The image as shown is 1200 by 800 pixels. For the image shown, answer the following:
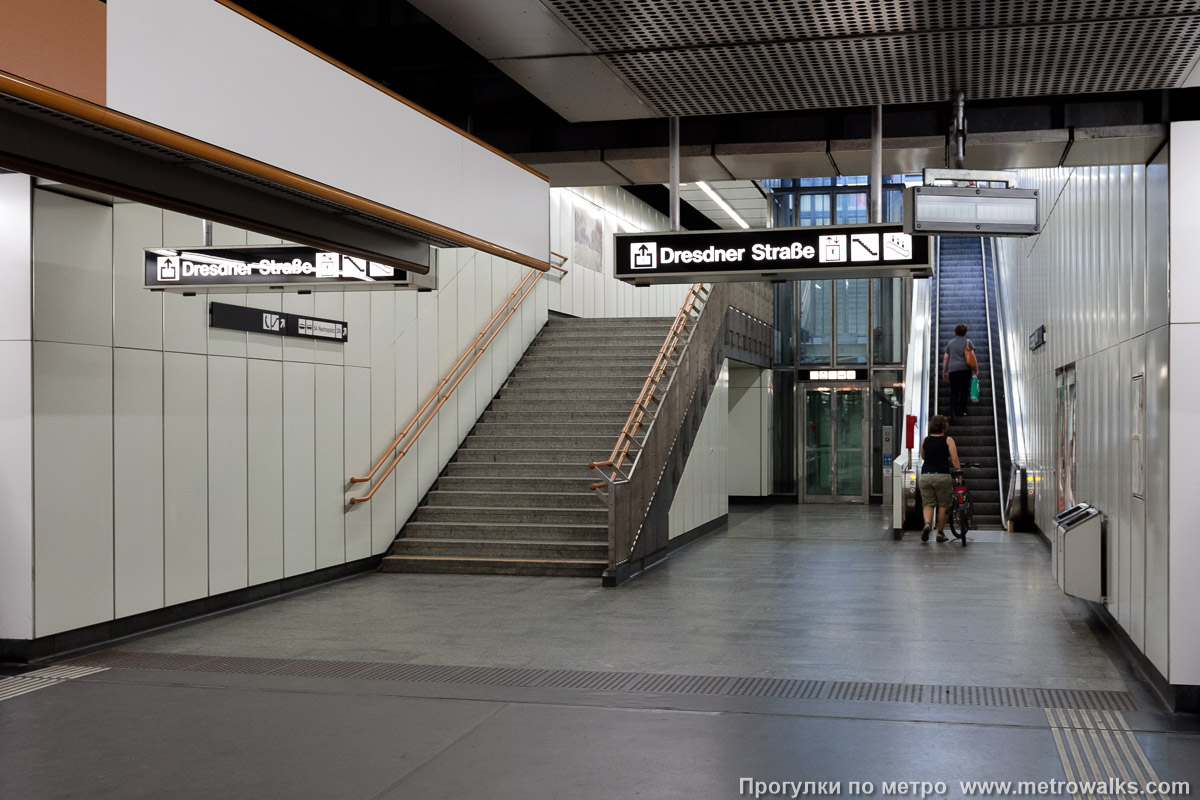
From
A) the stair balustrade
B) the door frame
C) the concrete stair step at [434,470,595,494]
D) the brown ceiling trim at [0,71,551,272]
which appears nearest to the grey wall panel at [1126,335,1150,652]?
the brown ceiling trim at [0,71,551,272]

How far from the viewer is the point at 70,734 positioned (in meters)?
5.20

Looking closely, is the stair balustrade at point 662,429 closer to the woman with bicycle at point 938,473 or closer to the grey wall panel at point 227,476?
the woman with bicycle at point 938,473

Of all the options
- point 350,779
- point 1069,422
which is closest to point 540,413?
point 1069,422

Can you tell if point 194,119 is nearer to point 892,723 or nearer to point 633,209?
point 892,723

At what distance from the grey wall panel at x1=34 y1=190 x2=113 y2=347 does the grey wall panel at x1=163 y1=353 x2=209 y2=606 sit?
0.74 metres

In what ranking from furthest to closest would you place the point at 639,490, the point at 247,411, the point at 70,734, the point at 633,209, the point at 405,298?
1. the point at 633,209
2. the point at 405,298
3. the point at 639,490
4. the point at 247,411
5. the point at 70,734

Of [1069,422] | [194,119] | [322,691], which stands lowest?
[322,691]

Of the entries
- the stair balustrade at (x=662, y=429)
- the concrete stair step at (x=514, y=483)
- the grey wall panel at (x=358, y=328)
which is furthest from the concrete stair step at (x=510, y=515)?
the grey wall panel at (x=358, y=328)

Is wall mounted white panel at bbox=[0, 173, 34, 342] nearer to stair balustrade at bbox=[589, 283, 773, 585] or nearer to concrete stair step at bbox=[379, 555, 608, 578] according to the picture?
stair balustrade at bbox=[589, 283, 773, 585]

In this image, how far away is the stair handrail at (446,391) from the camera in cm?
1080

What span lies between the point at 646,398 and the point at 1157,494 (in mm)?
6127

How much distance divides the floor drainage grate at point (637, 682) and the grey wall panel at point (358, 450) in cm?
353

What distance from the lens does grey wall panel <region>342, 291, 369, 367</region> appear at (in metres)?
10.3

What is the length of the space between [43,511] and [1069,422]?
8.22 m
